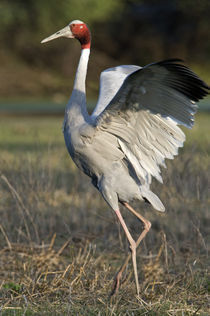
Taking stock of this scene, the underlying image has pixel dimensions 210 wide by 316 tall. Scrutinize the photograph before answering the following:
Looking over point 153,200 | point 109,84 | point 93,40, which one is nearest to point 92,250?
point 153,200

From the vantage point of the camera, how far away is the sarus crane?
3.92 metres

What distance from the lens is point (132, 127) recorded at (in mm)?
4242

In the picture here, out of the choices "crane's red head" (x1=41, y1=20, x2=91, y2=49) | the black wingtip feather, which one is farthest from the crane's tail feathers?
"crane's red head" (x1=41, y1=20, x2=91, y2=49)

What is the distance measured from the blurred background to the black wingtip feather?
23.9 meters

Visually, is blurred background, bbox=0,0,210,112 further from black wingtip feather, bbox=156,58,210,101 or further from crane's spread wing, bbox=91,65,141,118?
black wingtip feather, bbox=156,58,210,101

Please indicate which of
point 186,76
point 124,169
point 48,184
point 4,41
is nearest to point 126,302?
point 124,169

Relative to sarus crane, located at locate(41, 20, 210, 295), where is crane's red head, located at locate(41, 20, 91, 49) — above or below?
above

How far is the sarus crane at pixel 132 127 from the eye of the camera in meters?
3.92

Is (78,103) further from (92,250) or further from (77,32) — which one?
(92,250)

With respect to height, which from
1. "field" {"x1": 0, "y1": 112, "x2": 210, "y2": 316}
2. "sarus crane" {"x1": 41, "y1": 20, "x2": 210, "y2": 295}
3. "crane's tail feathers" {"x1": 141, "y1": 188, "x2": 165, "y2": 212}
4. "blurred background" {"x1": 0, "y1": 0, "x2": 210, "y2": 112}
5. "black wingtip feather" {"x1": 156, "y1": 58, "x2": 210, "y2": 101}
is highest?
"black wingtip feather" {"x1": 156, "y1": 58, "x2": 210, "y2": 101}

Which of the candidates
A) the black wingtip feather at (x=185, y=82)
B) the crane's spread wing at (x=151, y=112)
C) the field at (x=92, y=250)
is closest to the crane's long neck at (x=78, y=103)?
the crane's spread wing at (x=151, y=112)

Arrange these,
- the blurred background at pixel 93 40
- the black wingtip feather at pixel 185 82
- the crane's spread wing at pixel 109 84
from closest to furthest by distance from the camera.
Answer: the black wingtip feather at pixel 185 82 < the crane's spread wing at pixel 109 84 < the blurred background at pixel 93 40

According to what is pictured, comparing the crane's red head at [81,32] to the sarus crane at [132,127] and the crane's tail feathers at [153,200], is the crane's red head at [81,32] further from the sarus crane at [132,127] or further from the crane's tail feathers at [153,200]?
the crane's tail feathers at [153,200]

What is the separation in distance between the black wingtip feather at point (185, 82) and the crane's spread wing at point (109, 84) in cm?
93
